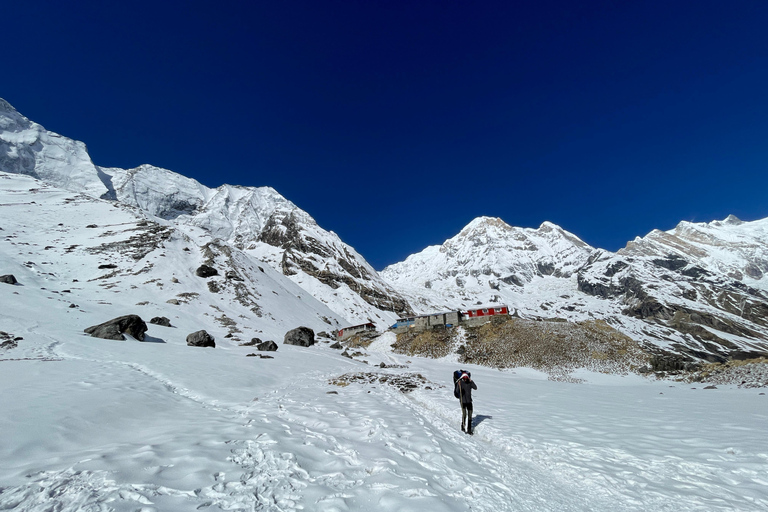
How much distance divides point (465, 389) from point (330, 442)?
5381mm

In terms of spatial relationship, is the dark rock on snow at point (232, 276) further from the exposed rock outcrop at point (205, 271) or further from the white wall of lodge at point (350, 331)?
the white wall of lodge at point (350, 331)

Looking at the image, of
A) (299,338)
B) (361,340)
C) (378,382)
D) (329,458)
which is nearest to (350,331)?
(361,340)

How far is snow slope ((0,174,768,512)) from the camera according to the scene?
4.62m

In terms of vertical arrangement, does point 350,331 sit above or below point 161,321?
below

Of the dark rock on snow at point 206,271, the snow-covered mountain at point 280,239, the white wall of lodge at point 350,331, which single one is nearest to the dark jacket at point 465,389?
the white wall of lodge at point 350,331

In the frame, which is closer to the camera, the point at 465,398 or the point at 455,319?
the point at 465,398

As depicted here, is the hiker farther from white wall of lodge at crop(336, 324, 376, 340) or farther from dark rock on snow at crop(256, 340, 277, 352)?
white wall of lodge at crop(336, 324, 376, 340)

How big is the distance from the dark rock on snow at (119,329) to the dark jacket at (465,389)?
88.4 feet

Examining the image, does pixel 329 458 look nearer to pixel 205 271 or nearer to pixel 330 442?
pixel 330 442

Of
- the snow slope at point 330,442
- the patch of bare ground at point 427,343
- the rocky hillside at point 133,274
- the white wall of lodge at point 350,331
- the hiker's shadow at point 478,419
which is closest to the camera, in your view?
the snow slope at point 330,442

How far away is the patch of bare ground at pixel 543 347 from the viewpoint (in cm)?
3200

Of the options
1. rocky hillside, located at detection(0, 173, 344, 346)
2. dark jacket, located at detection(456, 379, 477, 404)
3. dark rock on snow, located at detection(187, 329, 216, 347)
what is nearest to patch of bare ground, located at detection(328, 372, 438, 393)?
dark jacket, located at detection(456, 379, 477, 404)

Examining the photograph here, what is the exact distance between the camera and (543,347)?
3544cm

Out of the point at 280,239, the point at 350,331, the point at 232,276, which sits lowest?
the point at 350,331
